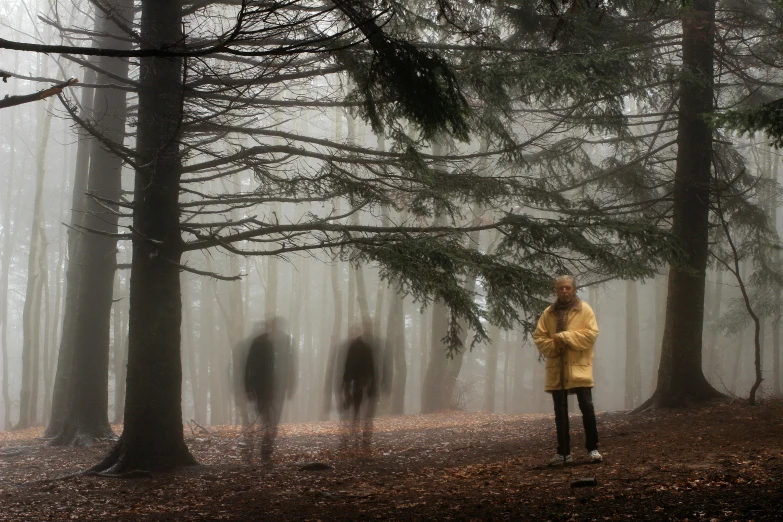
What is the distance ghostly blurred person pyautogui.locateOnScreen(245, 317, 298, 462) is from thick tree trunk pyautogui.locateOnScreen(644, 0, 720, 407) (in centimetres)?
601

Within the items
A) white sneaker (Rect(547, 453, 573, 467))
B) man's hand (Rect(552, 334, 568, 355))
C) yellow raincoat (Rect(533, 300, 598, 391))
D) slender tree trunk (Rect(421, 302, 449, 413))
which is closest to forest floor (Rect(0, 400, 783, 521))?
white sneaker (Rect(547, 453, 573, 467))

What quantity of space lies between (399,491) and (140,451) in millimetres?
3584

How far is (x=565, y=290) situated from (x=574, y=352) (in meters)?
0.58

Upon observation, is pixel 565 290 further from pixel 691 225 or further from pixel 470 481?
pixel 691 225

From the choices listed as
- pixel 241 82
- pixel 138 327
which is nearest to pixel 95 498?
pixel 138 327

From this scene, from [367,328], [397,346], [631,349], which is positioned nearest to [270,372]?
[367,328]

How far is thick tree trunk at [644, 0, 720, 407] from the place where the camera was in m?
11.4

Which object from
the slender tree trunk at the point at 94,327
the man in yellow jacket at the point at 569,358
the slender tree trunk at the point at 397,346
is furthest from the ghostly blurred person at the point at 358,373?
the slender tree trunk at the point at 397,346

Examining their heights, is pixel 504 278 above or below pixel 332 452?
above

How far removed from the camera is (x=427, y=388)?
2117 centimetres

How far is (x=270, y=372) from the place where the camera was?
30.4ft

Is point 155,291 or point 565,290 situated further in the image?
point 155,291

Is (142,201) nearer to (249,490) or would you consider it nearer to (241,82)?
(241,82)

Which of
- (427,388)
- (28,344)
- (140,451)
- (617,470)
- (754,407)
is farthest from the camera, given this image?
(28,344)
